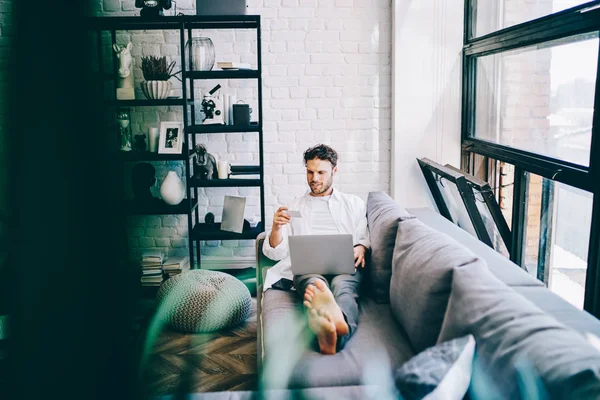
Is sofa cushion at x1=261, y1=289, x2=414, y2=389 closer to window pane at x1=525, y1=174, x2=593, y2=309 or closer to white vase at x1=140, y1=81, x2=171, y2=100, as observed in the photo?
window pane at x1=525, y1=174, x2=593, y2=309

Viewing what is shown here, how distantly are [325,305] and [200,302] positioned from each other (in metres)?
1.24

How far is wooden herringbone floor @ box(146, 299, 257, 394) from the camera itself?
2.74m

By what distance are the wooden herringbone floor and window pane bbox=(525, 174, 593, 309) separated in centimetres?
145

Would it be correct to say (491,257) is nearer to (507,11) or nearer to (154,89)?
(507,11)

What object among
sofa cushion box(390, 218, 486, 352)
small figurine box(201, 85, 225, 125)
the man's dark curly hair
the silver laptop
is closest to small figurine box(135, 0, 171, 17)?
small figurine box(201, 85, 225, 125)

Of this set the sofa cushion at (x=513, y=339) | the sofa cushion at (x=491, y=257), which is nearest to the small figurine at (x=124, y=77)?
the sofa cushion at (x=491, y=257)

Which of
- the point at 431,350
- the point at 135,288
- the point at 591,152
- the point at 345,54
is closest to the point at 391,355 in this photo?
the point at 431,350

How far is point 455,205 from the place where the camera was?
3666 millimetres

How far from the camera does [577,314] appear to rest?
1.74 meters

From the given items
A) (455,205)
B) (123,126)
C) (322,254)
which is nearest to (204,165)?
(322,254)

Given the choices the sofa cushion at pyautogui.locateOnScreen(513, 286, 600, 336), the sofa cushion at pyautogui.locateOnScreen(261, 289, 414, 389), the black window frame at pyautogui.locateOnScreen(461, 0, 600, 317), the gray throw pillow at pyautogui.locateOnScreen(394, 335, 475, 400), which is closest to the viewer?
the gray throw pillow at pyautogui.locateOnScreen(394, 335, 475, 400)

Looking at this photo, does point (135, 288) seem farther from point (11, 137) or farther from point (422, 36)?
point (422, 36)

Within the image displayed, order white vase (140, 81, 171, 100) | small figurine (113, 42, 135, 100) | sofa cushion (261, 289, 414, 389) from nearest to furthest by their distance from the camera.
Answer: sofa cushion (261, 289, 414, 389)
small figurine (113, 42, 135, 100)
white vase (140, 81, 171, 100)

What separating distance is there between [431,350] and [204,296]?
6.12 ft
